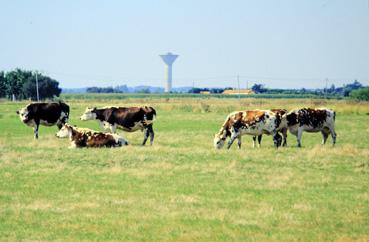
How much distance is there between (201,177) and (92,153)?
5716mm

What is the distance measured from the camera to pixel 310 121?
26125 millimetres

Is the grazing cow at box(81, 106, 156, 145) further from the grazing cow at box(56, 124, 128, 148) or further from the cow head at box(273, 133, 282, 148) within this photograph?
the cow head at box(273, 133, 282, 148)

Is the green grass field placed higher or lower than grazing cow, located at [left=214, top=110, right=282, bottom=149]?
lower

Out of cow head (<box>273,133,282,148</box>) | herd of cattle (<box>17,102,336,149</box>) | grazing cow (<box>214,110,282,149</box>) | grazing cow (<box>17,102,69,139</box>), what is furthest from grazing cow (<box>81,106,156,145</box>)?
cow head (<box>273,133,282,148</box>)

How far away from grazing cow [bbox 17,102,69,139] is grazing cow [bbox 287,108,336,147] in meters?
10.5

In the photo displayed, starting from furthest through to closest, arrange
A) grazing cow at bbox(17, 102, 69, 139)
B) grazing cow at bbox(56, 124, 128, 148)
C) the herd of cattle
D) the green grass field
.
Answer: grazing cow at bbox(17, 102, 69, 139)
the herd of cattle
grazing cow at bbox(56, 124, 128, 148)
the green grass field

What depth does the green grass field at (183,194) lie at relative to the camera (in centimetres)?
1074

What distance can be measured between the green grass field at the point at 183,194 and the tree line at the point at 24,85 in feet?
270

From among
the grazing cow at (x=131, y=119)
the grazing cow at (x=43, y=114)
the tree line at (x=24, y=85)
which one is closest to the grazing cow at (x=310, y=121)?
the grazing cow at (x=131, y=119)

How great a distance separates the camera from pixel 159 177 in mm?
16047

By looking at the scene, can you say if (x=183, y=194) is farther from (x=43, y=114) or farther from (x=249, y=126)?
(x=43, y=114)

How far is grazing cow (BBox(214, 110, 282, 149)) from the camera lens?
23.8 meters

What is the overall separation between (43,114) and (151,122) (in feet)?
20.0

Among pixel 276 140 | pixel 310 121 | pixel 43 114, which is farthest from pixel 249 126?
pixel 43 114
